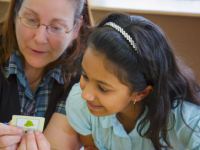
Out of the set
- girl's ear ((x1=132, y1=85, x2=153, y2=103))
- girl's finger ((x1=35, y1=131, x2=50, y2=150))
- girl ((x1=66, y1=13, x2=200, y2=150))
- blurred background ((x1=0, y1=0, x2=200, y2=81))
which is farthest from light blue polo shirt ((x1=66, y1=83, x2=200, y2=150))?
blurred background ((x1=0, y1=0, x2=200, y2=81))

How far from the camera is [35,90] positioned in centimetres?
147

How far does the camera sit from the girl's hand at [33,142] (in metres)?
1.05

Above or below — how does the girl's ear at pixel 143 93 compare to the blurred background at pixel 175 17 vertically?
below

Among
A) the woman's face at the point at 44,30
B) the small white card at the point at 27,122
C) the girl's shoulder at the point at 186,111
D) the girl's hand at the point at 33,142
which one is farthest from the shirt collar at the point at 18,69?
the girl's shoulder at the point at 186,111

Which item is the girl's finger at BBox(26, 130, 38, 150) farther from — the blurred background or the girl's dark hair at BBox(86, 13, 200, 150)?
the blurred background

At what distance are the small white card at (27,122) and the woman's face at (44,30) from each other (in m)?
0.34

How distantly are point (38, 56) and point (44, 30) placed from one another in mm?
176

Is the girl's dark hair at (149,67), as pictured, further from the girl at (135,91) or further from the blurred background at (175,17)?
the blurred background at (175,17)

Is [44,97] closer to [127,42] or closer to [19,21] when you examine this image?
[19,21]

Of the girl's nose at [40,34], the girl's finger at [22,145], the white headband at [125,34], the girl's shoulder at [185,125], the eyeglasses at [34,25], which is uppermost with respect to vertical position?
the white headband at [125,34]

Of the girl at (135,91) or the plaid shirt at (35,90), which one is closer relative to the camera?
the girl at (135,91)

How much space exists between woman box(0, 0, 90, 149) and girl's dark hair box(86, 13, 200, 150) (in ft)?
0.95

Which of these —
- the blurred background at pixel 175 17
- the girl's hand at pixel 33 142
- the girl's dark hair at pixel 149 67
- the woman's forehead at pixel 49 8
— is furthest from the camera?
the blurred background at pixel 175 17

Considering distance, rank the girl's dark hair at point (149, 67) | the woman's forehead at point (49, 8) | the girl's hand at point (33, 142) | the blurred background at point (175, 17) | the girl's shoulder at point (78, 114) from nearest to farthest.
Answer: the girl's dark hair at point (149, 67), the girl's hand at point (33, 142), the woman's forehead at point (49, 8), the girl's shoulder at point (78, 114), the blurred background at point (175, 17)
